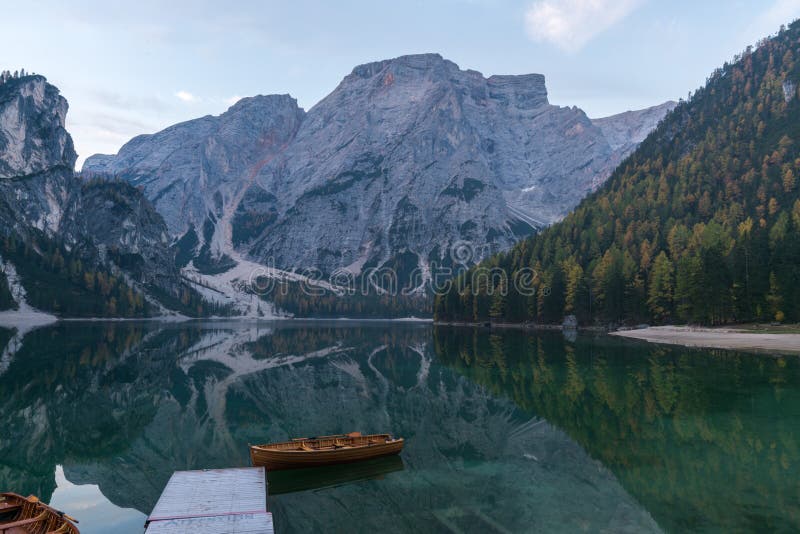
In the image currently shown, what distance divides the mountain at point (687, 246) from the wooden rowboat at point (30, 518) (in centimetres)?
10878

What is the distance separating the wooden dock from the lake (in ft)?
5.50

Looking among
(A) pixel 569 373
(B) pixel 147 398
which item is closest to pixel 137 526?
(B) pixel 147 398

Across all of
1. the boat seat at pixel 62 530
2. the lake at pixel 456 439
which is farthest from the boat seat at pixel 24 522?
the lake at pixel 456 439

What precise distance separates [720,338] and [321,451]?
86.8 metres

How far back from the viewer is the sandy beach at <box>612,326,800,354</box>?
254ft

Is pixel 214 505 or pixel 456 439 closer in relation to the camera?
pixel 214 505

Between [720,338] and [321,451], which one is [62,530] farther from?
[720,338]

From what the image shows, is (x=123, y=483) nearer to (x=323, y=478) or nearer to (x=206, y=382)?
(x=323, y=478)

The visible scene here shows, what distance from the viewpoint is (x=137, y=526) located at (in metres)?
21.6

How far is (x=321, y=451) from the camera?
28500 mm

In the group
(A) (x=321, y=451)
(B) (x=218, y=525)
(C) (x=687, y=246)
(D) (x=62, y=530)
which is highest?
(C) (x=687, y=246)

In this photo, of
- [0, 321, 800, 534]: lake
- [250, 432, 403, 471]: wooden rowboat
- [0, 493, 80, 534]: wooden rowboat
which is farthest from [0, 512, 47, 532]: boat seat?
[250, 432, 403, 471]: wooden rowboat

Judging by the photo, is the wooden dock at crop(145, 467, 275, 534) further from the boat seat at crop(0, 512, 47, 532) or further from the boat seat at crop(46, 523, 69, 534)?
the boat seat at crop(0, 512, 47, 532)

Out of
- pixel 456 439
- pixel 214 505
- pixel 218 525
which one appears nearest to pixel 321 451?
pixel 214 505
